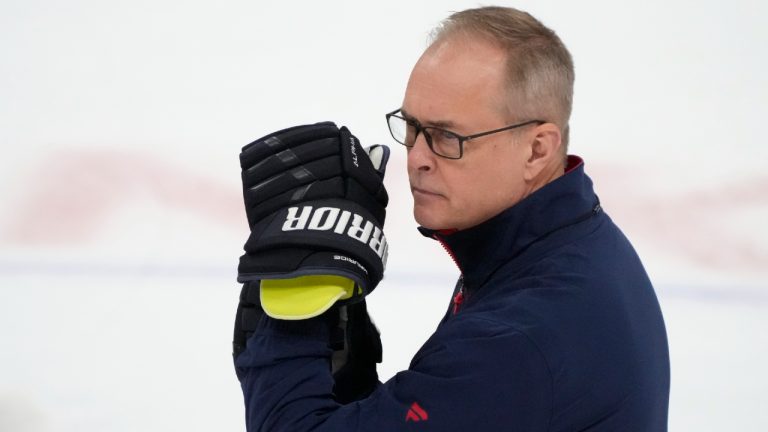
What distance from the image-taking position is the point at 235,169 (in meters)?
3.61

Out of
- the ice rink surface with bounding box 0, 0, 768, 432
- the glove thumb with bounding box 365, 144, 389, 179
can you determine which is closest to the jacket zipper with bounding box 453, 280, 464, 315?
the glove thumb with bounding box 365, 144, 389, 179

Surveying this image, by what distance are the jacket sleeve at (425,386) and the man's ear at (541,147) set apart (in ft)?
0.88

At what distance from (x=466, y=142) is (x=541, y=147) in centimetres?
12

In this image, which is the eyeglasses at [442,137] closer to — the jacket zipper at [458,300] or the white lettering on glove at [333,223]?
the white lettering on glove at [333,223]

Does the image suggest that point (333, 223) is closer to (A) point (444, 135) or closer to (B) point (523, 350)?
(A) point (444, 135)

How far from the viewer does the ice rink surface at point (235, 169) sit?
2.88 meters

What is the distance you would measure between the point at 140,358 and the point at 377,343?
4.74ft

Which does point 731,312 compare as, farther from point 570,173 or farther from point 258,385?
point 258,385

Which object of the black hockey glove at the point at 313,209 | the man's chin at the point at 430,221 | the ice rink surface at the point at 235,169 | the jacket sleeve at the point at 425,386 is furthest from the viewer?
the ice rink surface at the point at 235,169

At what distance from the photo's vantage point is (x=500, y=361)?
3.85 ft

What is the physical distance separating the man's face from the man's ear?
12mm

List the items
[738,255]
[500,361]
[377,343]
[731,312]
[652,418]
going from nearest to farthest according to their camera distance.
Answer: [500,361] → [652,418] → [377,343] → [731,312] → [738,255]

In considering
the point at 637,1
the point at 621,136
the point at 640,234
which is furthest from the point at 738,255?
the point at 637,1

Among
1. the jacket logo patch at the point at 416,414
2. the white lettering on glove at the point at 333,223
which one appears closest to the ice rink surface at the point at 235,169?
the white lettering on glove at the point at 333,223
